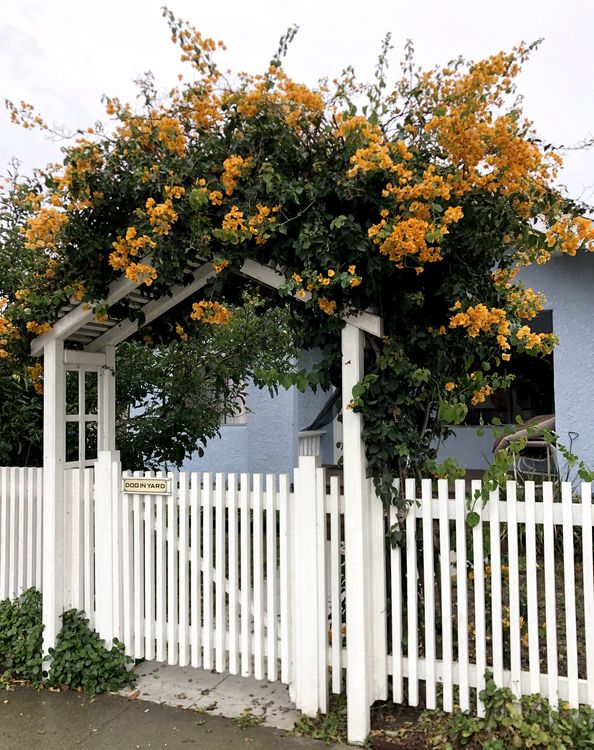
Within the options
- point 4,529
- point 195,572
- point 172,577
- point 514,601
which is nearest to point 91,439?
point 4,529

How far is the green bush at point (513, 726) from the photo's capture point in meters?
2.92

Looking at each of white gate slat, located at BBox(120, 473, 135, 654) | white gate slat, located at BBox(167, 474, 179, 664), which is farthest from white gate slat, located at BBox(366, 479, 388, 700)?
white gate slat, located at BBox(120, 473, 135, 654)

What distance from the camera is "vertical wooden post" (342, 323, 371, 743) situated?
3.32 m

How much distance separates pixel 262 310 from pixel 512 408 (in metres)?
7.54

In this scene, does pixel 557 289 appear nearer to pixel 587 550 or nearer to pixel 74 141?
pixel 587 550

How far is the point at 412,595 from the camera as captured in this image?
334 cm

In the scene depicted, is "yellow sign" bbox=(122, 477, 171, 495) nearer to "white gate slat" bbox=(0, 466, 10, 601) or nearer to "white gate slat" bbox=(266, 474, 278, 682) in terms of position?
"white gate slat" bbox=(266, 474, 278, 682)

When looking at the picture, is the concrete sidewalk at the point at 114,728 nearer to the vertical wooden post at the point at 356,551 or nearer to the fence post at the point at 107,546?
the vertical wooden post at the point at 356,551

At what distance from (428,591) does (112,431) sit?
259 cm

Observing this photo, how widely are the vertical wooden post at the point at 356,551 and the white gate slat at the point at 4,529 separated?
9.04 feet

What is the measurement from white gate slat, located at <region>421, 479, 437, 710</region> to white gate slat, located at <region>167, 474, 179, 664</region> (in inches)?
61.9

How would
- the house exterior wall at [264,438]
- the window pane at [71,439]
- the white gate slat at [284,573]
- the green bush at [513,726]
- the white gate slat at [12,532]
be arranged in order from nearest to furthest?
1. the green bush at [513,726]
2. the white gate slat at [284,573]
3. the white gate slat at [12,532]
4. the window pane at [71,439]
5. the house exterior wall at [264,438]

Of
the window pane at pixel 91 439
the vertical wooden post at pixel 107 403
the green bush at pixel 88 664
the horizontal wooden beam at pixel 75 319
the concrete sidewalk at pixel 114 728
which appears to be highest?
the horizontal wooden beam at pixel 75 319

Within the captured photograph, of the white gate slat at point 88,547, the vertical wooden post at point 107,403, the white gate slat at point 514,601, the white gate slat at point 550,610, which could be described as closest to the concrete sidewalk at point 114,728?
the white gate slat at point 88,547
